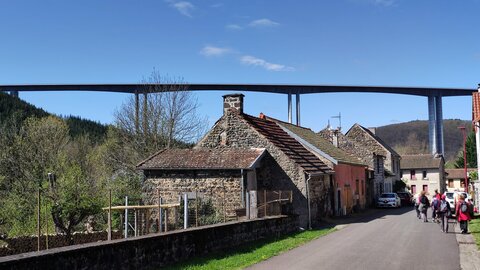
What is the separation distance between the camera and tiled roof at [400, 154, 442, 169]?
76.1 m

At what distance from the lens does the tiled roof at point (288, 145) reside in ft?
82.6

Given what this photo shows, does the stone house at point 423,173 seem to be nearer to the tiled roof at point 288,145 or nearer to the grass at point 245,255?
the tiled roof at point 288,145

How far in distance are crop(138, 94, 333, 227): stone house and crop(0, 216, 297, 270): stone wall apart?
18.6ft

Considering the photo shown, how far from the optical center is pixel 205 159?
924 inches

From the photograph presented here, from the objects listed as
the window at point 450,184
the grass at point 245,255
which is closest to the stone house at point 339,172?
the grass at point 245,255

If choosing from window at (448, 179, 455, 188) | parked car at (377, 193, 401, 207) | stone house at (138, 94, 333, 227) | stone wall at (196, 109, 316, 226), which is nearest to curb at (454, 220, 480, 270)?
stone house at (138, 94, 333, 227)

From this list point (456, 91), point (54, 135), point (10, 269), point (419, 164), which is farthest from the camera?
point (456, 91)

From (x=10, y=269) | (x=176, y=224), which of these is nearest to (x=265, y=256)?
(x=176, y=224)

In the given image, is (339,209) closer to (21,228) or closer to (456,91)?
(21,228)

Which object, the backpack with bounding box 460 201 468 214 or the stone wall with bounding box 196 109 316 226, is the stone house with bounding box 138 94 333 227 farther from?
the backpack with bounding box 460 201 468 214

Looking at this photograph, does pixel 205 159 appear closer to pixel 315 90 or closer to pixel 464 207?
pixel 464 207

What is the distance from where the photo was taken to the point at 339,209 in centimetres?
3111

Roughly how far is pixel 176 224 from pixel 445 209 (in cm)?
1044

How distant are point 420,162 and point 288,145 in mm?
56439
